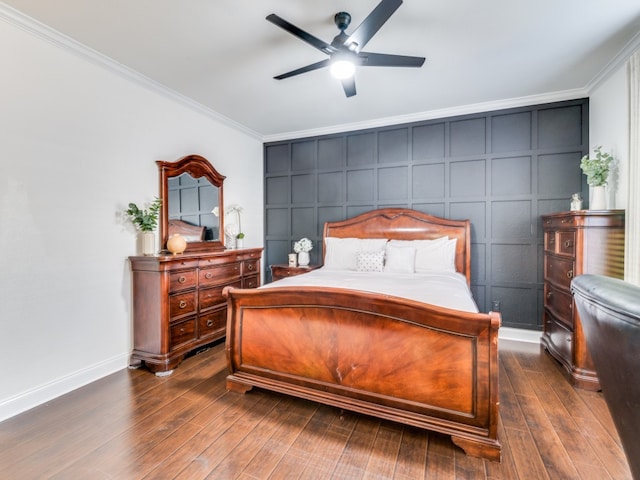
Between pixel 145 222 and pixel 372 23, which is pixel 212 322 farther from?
pixel 372 23

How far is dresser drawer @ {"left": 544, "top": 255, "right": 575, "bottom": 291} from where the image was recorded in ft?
8.91

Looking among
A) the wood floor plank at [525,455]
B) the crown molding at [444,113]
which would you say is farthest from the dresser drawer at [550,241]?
the wood floor plank at [525,455]

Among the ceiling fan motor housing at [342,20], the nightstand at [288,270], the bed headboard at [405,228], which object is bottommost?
the nightstand at [288,270]

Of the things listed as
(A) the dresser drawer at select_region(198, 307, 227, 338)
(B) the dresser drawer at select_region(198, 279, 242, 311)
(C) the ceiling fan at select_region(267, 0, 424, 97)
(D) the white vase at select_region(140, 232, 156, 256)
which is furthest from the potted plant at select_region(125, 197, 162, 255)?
(C) the ceiling fan at select_region(267, 0, 424, 97)

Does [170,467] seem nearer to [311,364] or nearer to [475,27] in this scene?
[311,364]

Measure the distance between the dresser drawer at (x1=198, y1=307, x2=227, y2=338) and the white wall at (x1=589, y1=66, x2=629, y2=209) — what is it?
13.0 feet

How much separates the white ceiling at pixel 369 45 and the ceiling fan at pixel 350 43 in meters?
0.22

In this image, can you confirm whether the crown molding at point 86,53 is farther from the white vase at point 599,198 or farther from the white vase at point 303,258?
the white vase at point 599,198

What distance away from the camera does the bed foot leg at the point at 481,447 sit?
165 cm

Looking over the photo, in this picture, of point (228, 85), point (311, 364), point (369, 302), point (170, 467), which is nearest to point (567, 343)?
point (369, 302)

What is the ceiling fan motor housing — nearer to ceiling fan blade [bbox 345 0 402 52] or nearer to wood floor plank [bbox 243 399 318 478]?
ceiling fan blade [bbox 345 0 402 52]

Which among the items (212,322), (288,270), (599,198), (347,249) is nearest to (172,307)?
(212,322)

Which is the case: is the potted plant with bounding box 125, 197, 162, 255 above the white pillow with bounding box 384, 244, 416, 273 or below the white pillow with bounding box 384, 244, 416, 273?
above

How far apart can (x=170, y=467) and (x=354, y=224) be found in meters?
3.23
